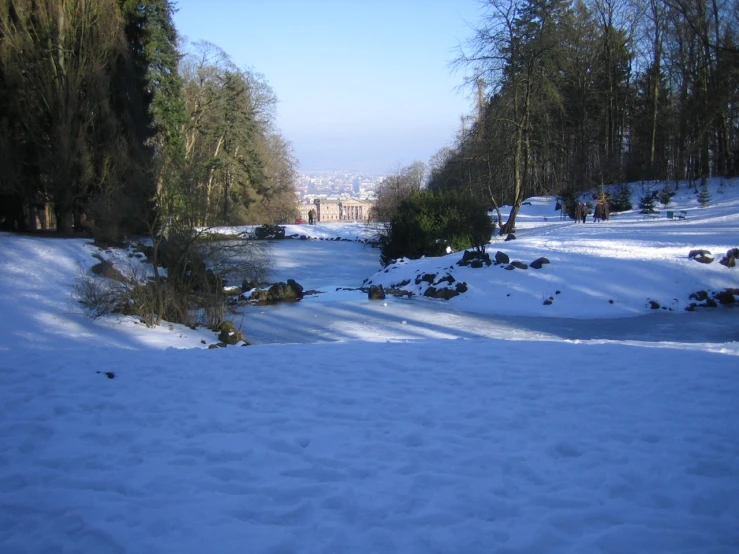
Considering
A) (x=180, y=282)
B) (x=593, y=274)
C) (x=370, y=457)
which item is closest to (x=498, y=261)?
(x=593, y=274)

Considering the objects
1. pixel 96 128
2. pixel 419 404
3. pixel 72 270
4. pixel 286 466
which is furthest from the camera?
pixel 96 128

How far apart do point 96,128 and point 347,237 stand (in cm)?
2831

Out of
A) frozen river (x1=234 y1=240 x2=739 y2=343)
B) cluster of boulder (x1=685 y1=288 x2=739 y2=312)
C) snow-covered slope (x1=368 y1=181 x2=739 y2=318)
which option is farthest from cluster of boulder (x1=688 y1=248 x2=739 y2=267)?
frozen river (x1=234 y1=240 x2=739 y2=343)

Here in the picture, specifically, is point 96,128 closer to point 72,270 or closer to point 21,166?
point 21,166

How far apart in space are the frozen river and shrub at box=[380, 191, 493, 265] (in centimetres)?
566

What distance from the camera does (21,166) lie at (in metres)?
21.2

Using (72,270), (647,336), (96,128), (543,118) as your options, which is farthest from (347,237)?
(647,336)

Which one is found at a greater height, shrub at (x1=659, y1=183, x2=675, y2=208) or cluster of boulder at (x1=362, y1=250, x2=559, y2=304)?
shrub at (x1=659, y1=183, x2=675, y2=208)

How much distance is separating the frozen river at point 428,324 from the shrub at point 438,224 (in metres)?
5.66

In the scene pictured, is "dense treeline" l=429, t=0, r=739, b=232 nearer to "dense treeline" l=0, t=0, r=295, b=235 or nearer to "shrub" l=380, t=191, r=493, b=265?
"shrub" l=380, t=191, r=493, b=265

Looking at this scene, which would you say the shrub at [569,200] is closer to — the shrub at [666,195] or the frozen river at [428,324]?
the shrub at [666,195]

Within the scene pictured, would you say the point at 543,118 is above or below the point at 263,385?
above

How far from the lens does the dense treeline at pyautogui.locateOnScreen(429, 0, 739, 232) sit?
26469 mm

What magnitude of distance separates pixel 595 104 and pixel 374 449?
4351cm
